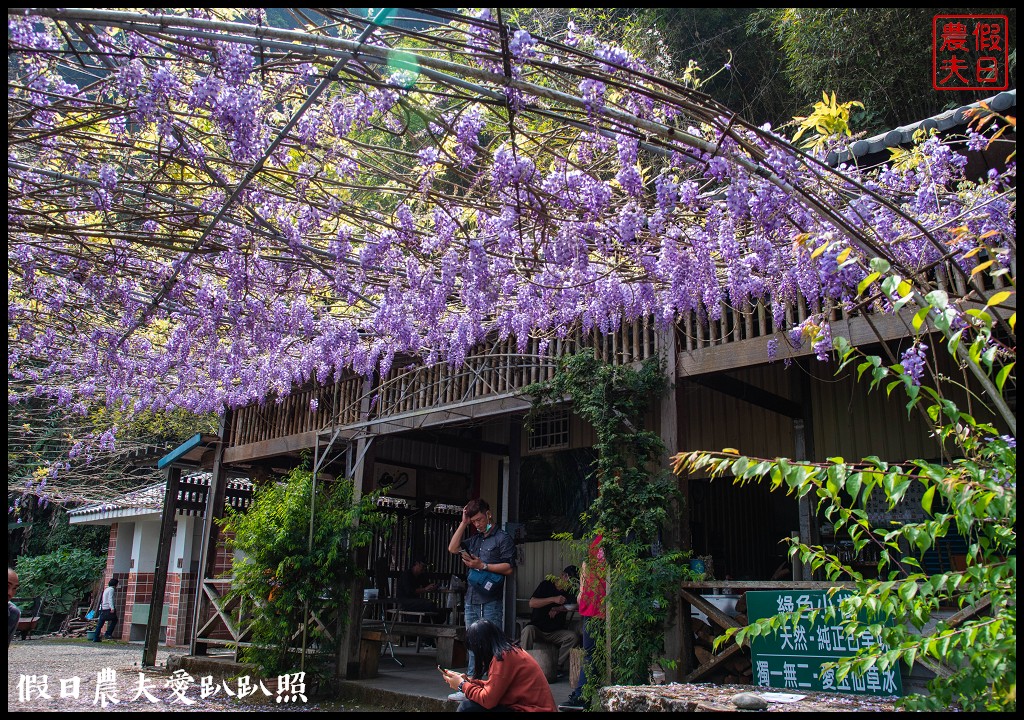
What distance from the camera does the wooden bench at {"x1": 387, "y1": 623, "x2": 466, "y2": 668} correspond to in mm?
8055

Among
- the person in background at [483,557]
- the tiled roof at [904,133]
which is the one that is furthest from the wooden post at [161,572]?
the tiled roof at [904,133]

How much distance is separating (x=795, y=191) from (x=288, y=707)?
5.97m

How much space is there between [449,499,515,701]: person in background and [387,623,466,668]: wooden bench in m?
1.91

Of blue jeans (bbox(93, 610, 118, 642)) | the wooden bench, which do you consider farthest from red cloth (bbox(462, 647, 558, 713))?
blue jeans (bbox(93, 610, 118, 642))

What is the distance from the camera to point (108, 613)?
558 inches

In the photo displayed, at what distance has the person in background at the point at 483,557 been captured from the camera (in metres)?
5.96

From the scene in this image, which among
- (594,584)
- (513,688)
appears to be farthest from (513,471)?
(513,688)

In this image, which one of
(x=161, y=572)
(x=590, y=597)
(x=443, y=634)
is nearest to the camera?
(x=590, y=597)

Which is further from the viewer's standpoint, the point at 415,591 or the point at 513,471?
the point at 513,471

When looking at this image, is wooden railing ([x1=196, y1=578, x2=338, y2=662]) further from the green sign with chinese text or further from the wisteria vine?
the green sign with chinese text

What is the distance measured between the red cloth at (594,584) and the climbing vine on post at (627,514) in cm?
8

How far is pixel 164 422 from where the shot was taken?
15.1 m

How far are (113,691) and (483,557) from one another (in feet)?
13.5

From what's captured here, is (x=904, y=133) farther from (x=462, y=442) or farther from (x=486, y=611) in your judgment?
(x=462, y=442)
